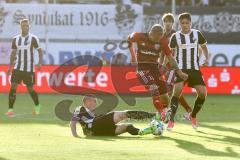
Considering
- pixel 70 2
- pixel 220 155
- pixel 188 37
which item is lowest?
pixel 220 155

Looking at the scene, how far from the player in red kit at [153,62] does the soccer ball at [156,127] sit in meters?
0.91

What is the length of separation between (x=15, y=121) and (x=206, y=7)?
12820 millimetres

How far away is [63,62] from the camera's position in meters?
25.3

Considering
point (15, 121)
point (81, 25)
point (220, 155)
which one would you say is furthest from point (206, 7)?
point (220, 155)

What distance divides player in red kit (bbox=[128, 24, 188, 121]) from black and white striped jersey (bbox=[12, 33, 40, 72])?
3895 mm

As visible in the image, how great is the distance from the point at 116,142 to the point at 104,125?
656 millimetres

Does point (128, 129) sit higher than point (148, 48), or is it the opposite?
point (148, 48)

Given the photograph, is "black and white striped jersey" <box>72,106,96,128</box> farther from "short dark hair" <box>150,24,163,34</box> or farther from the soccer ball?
"short dark hair" <box>150,24,163,34</box>

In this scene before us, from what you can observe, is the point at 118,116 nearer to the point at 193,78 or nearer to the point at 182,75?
the point at 182,75

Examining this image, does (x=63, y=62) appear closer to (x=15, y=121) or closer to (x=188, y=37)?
(x=15, y=121)

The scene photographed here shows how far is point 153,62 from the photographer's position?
1362cm

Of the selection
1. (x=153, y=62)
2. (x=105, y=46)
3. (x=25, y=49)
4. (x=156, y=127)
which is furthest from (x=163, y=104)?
(x=105, y=46)

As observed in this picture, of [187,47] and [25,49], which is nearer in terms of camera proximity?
[187,47]

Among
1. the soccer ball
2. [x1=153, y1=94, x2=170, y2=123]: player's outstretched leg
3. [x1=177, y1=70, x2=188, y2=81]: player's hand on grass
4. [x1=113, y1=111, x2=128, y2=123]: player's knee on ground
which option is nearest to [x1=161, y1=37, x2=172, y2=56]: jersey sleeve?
[x1=177, y1=70, x2=188, y2=81]: player's hand on grass
